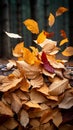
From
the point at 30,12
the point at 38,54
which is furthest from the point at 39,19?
the point at 38,54

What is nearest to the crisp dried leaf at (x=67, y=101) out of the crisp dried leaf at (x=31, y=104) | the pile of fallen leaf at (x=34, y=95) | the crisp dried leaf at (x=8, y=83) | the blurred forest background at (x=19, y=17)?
the pile of fallen leaf at (x=34, y=95)

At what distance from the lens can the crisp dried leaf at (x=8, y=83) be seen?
1138 millimetres

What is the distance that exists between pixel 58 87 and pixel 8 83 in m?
0.21

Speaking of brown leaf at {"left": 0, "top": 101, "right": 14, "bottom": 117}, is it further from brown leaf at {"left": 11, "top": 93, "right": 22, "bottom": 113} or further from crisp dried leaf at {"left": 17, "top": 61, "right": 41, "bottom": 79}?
crisp dried leaf at {"left": 17, "top": 61, "right": 41, "bottom": 79}

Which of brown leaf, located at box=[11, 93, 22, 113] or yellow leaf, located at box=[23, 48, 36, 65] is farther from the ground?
yellow leaf, located at box=[23, 48, 36, 65]

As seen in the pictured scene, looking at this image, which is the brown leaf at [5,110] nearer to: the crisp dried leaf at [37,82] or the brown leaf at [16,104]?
the brown leaf at [16,104]

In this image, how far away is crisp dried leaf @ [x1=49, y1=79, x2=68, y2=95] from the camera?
3.82ft

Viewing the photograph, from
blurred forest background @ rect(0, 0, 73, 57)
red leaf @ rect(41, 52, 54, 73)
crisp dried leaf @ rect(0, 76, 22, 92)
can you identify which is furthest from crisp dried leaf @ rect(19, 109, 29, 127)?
blurred forest background @ rect(0, 0, 73, 57)

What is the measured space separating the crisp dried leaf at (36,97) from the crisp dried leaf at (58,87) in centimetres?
4

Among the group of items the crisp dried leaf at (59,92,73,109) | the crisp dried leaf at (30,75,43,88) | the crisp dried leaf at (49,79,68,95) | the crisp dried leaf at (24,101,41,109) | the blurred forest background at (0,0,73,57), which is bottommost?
the blurred forest background at (0,0,73,57)

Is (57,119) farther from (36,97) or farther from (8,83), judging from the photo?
(8,83)

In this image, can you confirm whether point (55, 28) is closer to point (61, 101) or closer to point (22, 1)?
point (22, 1)

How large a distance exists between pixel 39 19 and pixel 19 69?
73.7 inches

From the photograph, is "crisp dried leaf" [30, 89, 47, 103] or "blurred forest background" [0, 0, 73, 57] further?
"blurred forest background" [0, 0, 73, 57]
